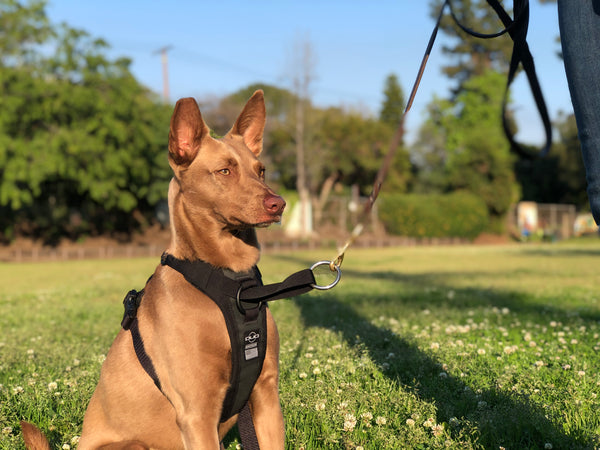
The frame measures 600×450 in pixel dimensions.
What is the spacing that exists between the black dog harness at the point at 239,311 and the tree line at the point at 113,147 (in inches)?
470

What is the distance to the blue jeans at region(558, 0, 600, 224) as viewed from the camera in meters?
2.41

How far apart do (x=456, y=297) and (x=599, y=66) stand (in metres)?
8.12

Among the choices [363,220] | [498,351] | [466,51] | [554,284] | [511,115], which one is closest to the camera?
[363,220]

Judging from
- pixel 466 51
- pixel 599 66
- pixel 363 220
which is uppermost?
pixel 466 51

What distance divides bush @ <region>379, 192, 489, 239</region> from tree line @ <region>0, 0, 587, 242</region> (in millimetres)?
4029

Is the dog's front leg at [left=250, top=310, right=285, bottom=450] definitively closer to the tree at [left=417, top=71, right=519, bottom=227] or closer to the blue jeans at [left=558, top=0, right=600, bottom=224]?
the blue jeans at [left=558, top=0, right=600, bottom=224]

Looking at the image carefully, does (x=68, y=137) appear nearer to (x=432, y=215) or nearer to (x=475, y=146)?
(x=432, y=215)

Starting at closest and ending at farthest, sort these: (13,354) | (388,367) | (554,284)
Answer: (388,367)
(13,354)
(554,284)

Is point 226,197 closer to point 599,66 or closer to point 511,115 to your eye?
point 599,66

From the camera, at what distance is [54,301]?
1072 centimetres

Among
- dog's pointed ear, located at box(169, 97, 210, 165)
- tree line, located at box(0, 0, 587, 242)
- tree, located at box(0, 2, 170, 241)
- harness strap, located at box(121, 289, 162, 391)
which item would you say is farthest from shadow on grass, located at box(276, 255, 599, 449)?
tree, located at box(0, 2, 170, 241)

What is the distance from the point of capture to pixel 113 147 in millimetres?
29109

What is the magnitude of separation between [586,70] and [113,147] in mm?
29146

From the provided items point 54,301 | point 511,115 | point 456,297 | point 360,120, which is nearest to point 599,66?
point 456,297
